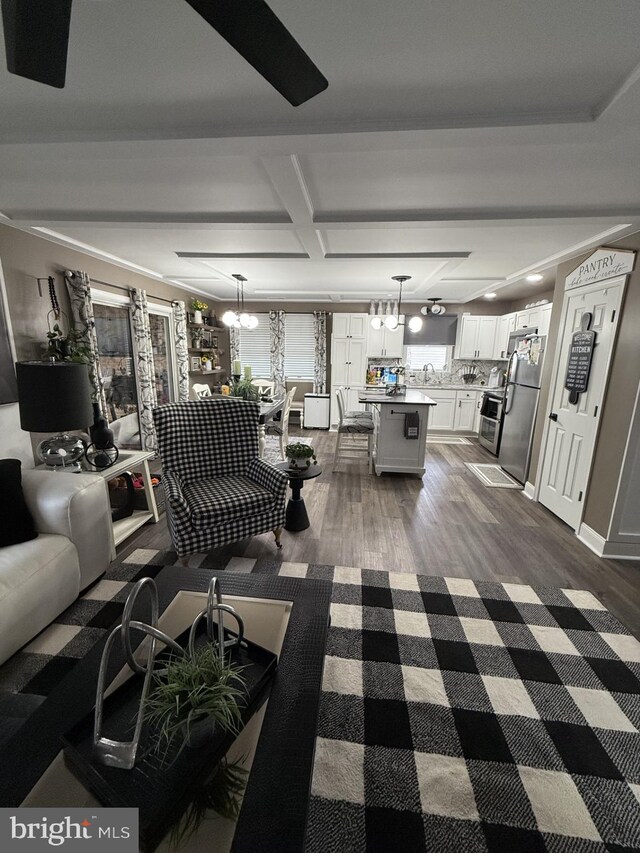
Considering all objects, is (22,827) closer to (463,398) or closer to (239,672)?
(239,672)

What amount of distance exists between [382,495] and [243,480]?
5.54ft

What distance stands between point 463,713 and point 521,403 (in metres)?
3.59

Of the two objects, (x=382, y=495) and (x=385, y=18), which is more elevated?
(x=385, y=18)

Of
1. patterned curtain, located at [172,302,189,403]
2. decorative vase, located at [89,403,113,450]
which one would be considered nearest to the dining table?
patterned curtain, located at [172,302,189,403]

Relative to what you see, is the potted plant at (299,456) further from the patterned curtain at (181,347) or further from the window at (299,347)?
the window at (299,347)

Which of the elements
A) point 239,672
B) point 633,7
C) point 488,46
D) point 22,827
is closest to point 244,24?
point 488,46

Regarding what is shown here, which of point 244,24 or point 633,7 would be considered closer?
point 244,24

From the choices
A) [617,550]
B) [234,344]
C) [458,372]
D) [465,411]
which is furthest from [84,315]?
A: [458,372]

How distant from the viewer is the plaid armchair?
222 cm

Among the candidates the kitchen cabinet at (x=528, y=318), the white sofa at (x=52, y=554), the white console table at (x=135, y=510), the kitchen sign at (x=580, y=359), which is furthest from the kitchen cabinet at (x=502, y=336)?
the white sofa at (x=52, y=554)

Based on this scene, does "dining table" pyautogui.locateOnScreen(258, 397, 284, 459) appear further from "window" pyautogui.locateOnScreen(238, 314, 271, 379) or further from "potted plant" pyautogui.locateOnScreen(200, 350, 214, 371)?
"window" pyautogui.locateOnScreen(238, 314, 271, 379)

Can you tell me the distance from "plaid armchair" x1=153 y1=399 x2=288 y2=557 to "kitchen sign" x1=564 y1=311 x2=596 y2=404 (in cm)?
266

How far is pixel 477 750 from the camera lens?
129 cm

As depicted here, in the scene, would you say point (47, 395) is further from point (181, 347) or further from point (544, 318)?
point (544, 318)
